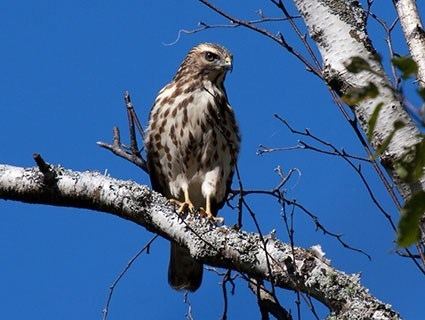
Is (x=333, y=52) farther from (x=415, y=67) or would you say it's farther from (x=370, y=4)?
(x=415, y=67)

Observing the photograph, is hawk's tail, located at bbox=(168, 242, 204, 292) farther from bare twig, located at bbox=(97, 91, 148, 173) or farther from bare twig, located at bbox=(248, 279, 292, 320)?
bare twig, located at bbox=(248, 279, 292, 320)

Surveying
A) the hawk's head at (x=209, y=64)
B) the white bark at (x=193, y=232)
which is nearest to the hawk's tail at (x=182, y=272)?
the hawk's head at (x=209, y=64)

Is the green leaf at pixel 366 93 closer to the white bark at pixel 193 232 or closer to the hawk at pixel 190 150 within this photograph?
the white bark at pixel 193 232

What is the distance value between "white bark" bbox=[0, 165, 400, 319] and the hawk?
189 cm

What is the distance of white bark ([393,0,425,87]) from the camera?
118 inches

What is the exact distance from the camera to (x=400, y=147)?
7.41 ft

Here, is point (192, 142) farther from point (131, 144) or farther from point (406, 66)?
point (406, 66)

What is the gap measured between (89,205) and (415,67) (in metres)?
2.06

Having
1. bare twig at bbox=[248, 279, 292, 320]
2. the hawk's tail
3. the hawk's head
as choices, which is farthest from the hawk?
bare twig at bbox=[248, 279, 292, 320]

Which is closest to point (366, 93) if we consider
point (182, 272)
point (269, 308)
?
point (269, 308)

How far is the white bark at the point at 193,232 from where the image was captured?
253 centimetres

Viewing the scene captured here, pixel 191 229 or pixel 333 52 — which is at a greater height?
pixel 333 52

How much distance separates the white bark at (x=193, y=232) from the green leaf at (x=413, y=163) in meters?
1.31

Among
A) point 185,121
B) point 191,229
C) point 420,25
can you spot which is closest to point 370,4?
point 420,25
